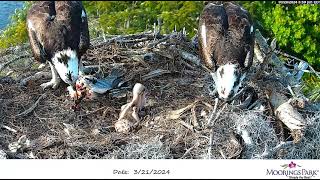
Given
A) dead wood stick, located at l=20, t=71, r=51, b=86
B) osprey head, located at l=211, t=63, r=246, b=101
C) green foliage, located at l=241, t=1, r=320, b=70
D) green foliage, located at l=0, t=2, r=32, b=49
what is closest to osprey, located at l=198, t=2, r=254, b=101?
osprey head, located at l=211, t=63, r=246, b=101

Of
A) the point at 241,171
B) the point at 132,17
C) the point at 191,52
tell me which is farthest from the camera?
the point at 132,17

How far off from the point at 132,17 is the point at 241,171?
7712mm

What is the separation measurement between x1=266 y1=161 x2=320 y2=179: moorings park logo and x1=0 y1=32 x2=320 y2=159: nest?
2.12 ft

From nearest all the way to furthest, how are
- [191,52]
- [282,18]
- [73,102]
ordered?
[73,102] → [191,52] → [282,18]

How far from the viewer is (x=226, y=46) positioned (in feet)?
22.8

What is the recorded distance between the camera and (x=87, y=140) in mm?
6648

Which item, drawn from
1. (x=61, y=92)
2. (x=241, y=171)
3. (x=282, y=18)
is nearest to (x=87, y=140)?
(x=61, y=92)

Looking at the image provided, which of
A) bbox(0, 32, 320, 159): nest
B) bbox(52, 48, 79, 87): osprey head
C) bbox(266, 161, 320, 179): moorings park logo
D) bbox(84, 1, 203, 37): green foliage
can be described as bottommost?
bbox(84, 1, 203, 37): green foliage

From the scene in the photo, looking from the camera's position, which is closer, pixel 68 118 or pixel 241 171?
pixel 241 171

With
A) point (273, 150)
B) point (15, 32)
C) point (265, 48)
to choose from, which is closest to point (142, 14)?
point (15, 32)

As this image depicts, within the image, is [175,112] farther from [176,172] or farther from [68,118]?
[176,172]

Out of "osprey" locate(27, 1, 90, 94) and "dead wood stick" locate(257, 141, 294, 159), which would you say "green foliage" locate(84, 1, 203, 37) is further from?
"dead wood stick" locate(257, 141, 294, 159)

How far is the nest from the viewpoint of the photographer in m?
6.47

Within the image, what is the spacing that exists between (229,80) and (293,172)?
1.49m
